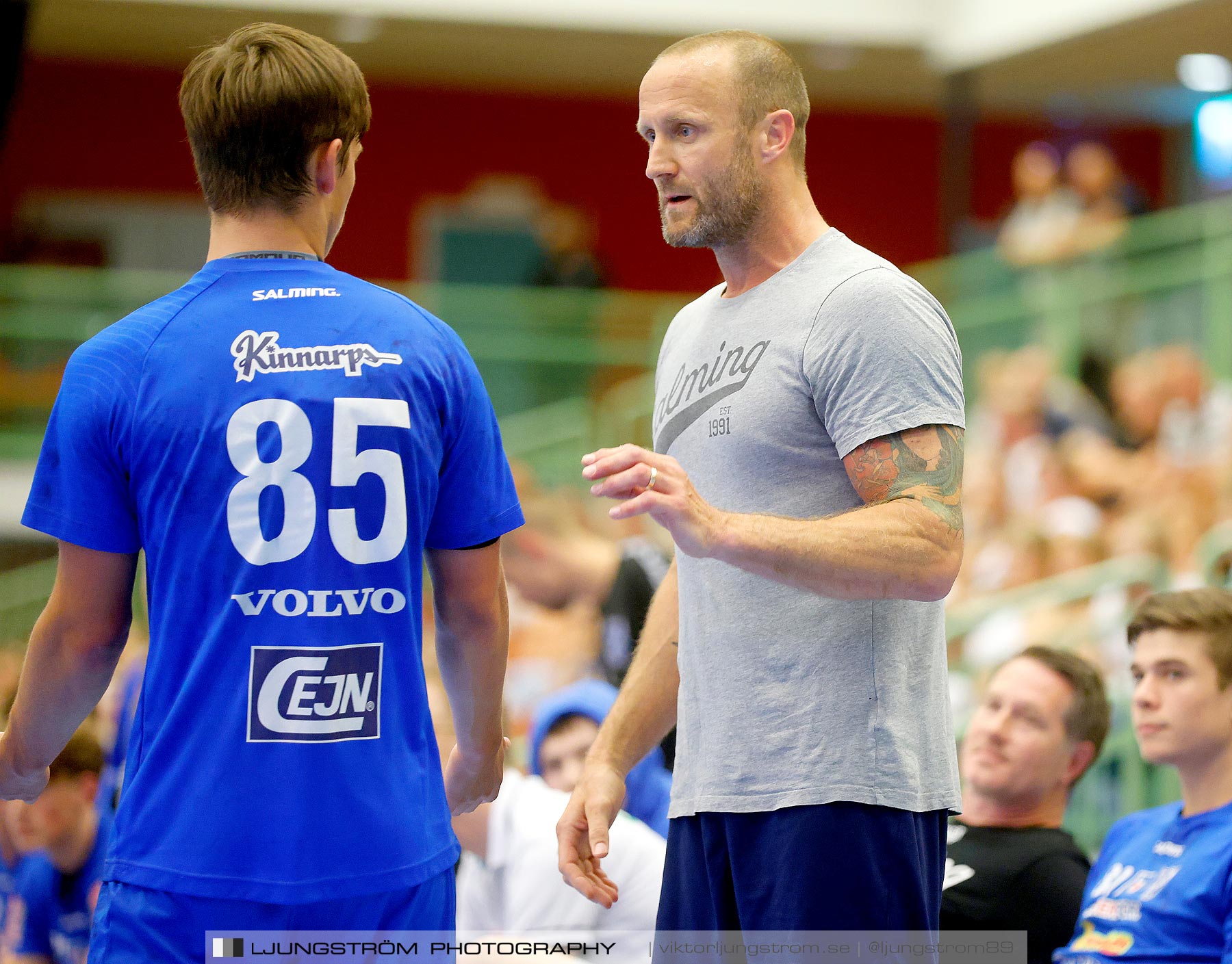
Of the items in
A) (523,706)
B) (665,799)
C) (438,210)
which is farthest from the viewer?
(438,210)

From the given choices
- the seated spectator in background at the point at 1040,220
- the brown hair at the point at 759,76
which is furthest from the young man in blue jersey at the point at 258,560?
the seated spectator in background at the point at 1040,220

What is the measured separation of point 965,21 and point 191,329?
11696mm

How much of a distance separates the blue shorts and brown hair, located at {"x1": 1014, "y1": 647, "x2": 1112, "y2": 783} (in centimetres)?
251

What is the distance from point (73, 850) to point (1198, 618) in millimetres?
Result: 3583

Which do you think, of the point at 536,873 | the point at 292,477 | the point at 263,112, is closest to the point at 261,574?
the point at 292,477

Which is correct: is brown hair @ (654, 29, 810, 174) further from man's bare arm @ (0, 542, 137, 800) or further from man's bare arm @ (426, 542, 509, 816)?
man's bare arm @ (0, 542, 137, 800)

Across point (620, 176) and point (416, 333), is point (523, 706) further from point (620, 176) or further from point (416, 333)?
point (620, 176)

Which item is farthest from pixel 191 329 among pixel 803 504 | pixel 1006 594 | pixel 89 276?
pixel 89 276

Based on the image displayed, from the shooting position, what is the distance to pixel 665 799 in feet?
15.0

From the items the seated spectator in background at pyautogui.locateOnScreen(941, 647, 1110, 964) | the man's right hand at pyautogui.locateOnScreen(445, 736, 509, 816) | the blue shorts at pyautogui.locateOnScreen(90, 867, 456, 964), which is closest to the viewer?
the blue shorts at pyautogui.locateOnScreen(90, 867, 456, 964)

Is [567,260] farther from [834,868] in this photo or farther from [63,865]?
[834,868]

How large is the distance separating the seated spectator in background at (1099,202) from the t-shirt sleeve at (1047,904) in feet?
23.0

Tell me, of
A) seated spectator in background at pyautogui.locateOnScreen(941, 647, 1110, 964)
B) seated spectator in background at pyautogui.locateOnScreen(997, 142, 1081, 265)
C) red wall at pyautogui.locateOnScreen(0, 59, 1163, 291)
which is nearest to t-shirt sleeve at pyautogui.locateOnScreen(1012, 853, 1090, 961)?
seated spectator in background at pyautogui.locateOnScreen(941, 647, 1110, 964)

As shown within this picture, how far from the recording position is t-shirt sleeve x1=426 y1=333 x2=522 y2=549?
2121 mm
